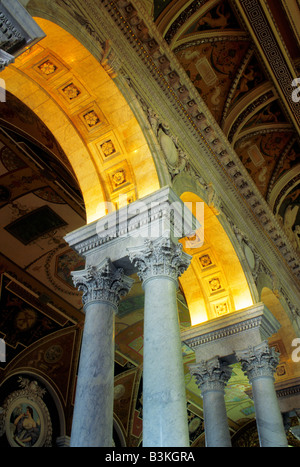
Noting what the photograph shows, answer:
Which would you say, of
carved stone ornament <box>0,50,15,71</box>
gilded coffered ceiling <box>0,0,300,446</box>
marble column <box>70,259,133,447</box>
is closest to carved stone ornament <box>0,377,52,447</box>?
gilded coffered ceiling <box>0,0,300,446</box>

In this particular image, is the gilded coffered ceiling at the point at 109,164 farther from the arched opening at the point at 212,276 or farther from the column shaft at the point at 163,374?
the column shaft at the point at 163,374

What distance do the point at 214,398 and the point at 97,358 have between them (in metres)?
3.05

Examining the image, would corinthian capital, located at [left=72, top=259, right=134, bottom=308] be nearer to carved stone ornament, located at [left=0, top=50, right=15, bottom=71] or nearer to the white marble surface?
carved stone ornament, located at [left=0, top=50, right=15, bottom=71]

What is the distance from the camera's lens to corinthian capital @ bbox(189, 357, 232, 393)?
712cm

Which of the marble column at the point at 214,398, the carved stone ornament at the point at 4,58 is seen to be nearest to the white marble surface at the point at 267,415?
the marble column at the point at 214,398

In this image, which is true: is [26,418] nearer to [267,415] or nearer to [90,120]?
[267,415]

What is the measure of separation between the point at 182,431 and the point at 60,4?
4763mm

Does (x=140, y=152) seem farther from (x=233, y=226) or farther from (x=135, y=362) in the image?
(x=135, y=362)

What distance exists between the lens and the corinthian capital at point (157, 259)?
4.98 m

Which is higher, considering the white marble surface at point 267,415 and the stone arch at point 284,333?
the stone arch at point 284,333

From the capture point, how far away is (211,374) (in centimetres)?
717

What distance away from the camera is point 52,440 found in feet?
38.4

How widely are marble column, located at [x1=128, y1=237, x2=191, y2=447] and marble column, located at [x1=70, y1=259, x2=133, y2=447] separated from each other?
0.43 m
